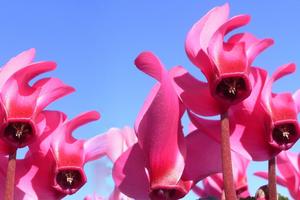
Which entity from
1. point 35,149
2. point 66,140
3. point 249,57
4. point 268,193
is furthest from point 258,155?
point 35,149

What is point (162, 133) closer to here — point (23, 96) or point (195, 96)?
point (195, 96)

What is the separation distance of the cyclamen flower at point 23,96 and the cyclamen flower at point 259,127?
0.41 meters

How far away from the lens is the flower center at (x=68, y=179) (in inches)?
62.5

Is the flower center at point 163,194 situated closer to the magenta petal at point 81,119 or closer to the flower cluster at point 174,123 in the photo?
the flower cluster at point 174,123

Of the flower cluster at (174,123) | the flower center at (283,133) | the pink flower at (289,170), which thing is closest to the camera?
the flower cluster at (174,123)

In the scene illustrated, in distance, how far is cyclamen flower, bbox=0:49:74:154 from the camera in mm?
1509

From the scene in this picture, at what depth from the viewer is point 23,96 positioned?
156cm

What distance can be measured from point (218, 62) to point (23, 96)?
52 centimetres

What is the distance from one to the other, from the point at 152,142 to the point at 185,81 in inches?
7.0

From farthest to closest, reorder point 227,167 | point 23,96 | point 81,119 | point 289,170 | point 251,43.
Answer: point 289,170 → point 81,119 → point 23,96 → point 251,43 → point 227,167

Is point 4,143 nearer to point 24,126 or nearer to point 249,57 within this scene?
point 24,126

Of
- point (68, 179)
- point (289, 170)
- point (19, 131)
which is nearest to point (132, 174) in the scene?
point (68, 179)

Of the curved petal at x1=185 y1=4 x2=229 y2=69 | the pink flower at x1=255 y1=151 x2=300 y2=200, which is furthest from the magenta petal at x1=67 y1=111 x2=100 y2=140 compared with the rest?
the pink flower at x1=255 y1=151 x2=300 y2=200

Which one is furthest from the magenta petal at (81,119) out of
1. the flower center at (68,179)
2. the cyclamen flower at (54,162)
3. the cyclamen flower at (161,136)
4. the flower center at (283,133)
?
the flower center at (283,133)
